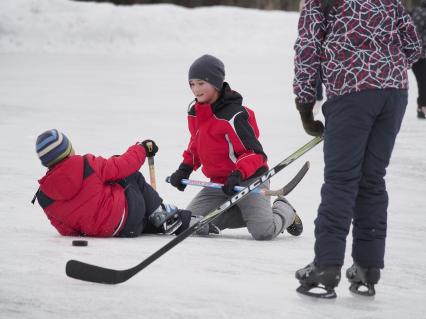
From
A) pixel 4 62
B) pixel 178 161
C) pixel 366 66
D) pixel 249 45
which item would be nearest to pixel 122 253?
pixel 366 66

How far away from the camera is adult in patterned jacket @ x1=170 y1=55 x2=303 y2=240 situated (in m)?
4.68

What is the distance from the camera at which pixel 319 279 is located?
333 centimetres

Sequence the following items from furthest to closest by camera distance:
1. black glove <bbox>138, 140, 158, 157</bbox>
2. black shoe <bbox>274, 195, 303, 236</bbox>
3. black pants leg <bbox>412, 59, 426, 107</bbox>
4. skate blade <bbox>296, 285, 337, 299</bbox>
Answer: black pants leg <bbox>412, 59, 426, 107</bbox>, black shoe <bbox>274, 195, 303, 236</bbox>, black glove <bbox>138, 140, 158, 157</bbox>, skate blade <bbox>296, 285, 337, 299</bbox>

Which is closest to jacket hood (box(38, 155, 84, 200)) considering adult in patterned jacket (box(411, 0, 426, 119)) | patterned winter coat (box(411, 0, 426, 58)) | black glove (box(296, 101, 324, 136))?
black glove (box(296, 101, 324, 136))

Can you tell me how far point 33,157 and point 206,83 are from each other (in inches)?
119

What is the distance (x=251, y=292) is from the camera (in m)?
3.44

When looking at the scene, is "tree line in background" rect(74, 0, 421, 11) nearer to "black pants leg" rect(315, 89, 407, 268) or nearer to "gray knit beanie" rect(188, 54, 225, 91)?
"gray knit beanie" rect(188, 54, 225, 91)

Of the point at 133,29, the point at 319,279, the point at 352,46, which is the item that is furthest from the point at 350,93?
the point at 133,29

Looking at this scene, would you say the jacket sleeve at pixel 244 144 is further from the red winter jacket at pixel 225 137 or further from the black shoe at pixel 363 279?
the black shoe at pixel 363 279

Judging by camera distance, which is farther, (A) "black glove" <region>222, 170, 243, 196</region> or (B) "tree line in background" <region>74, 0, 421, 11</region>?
(B) "tree line in background" <region>74, 0, 421, 11</region>

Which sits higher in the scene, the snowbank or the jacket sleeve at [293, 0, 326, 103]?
the jacket sleeve at [293, 0, 326, 103]

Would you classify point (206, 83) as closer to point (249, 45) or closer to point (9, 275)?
point (9, 275)

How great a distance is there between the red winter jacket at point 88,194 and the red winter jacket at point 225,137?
0.44 metres

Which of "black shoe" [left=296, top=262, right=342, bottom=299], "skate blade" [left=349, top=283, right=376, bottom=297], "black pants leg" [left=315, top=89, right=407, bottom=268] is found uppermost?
"black pants leg" [left=315, top=89, right=407, bottom=268]
